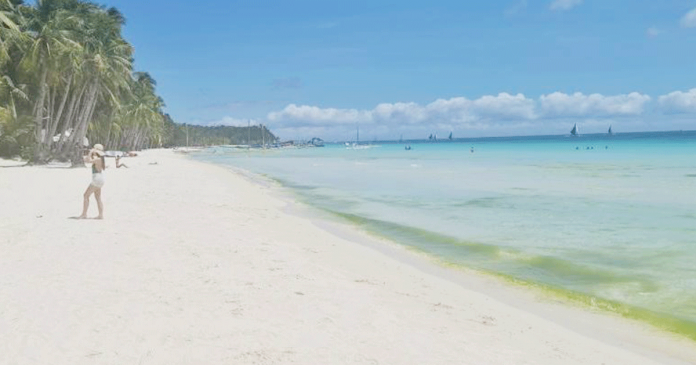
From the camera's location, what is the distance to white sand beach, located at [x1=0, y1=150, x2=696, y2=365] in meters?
5.28

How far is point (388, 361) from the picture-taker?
16.8 ft

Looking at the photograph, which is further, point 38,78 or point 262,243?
point 38,78

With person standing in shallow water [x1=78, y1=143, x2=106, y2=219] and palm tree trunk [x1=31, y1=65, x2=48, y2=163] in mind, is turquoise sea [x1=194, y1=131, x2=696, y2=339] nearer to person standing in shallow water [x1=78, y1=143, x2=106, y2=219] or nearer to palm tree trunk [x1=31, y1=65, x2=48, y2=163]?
person standing in shallow water [x1=78, y1=143, x2=106, y2=219]

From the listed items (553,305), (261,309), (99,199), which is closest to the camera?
(261,309)

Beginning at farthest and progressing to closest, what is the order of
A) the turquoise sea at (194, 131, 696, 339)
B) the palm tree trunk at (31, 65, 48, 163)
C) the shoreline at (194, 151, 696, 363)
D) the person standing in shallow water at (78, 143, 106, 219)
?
the palm tree trunk at (31, 65, 48, 163) → the person standing in shallow water at (78, 143, 106, 219) → the turquoise sea at (194, 131, 696, 339) → the shoreline at (194, 151, 696, 363)

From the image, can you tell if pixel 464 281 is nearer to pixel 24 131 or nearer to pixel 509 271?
pixel 509 271

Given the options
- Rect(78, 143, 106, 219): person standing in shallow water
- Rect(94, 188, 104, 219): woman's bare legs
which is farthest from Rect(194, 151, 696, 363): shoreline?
Rect(78, 143, 106, 219): person standing in shallow water

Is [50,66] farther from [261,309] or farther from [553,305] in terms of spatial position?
[553,305]

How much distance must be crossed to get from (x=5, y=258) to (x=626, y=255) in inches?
453

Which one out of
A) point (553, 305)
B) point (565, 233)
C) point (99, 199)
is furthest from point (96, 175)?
point (565, 233)

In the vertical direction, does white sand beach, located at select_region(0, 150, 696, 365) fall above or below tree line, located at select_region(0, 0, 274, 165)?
below

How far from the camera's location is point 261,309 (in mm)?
6480

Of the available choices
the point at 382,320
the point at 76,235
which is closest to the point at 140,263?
the point at 76,235

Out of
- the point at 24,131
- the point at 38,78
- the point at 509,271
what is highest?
the point at 38,78
